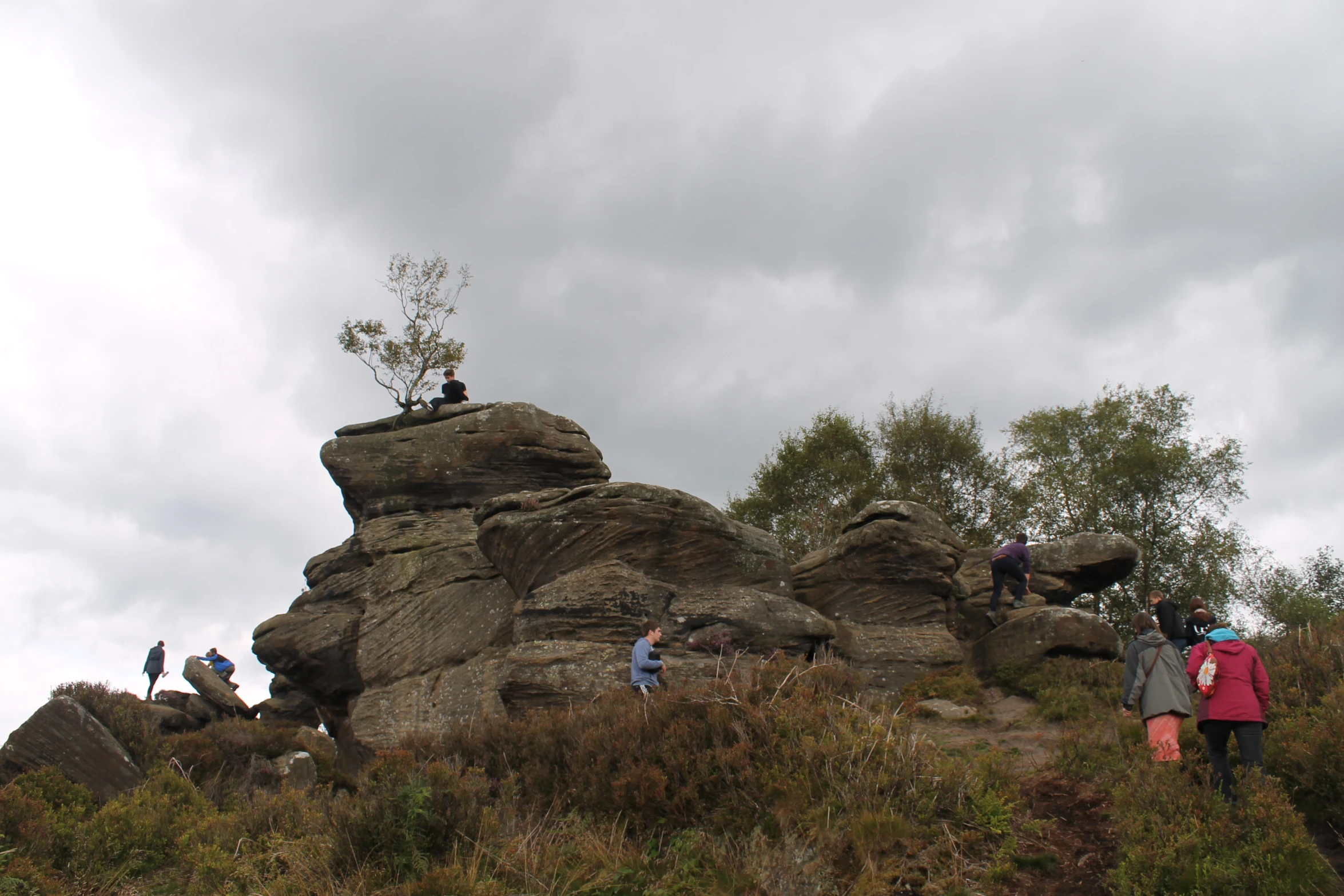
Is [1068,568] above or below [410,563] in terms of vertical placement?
below

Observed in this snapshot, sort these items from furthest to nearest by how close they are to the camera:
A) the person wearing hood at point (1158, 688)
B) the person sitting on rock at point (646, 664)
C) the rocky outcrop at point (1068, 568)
Result: the rocky outcrop at point (1068, 568)
the person sitting on rock at point (646, 664)
the person wearing hood at point (1158, 688)

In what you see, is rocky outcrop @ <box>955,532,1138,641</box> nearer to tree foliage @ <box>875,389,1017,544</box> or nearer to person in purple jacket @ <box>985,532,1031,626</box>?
person in purple jacket @ <box>985,532,1031,626</box>

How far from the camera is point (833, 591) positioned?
21.0m

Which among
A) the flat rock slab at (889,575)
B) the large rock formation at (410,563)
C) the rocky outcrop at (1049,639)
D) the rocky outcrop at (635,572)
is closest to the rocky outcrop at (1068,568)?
the flat rock slab at (889,575)

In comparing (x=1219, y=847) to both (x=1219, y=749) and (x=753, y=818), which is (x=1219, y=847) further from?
(x=753, y=818)

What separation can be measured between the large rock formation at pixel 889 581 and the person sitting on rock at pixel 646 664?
7346mm

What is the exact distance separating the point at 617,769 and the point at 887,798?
3157 millimetres

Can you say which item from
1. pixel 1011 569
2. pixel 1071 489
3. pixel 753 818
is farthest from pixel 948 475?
pixel 753 818

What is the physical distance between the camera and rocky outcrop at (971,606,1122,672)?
60.2 feet

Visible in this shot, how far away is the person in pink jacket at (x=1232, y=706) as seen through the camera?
849cm

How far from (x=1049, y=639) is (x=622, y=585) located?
A: 9155mm

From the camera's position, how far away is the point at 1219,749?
873 cm

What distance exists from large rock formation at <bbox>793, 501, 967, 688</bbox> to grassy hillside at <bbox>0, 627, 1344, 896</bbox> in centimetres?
→ 755

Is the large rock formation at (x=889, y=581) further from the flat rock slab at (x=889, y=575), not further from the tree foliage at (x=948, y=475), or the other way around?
the tree foliage at (x=948, y=475)
